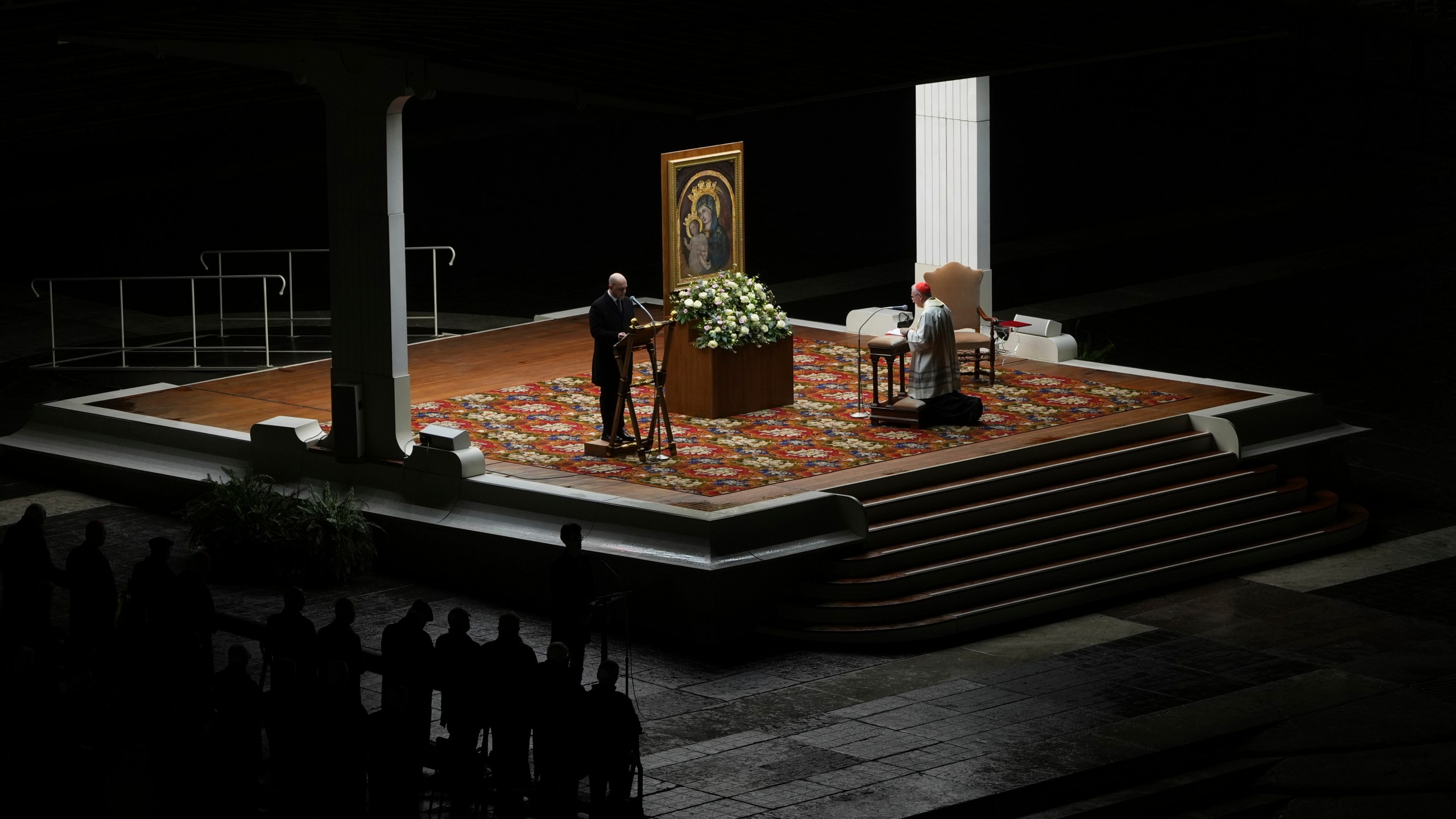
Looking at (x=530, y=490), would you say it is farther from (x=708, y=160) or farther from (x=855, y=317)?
(x=855, y=317)

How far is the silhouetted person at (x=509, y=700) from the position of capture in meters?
11.8

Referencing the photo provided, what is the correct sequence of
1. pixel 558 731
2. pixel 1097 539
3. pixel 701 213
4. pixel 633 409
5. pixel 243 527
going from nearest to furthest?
pixel 558 731, pixel 243 527, pixel 1097 539, pixel 633 409, pixel 701 213

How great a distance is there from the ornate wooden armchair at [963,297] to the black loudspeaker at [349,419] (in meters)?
5.28

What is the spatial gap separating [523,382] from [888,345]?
3.47 meters

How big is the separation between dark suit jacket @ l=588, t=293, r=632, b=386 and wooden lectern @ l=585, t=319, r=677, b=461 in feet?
0.23

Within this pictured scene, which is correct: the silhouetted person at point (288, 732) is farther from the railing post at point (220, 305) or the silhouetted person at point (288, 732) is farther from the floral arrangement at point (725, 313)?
the railing post at point (220, 305)

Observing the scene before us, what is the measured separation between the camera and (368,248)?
1662 cm

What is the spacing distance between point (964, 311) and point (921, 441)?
3042 millimetres

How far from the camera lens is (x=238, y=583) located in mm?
16062

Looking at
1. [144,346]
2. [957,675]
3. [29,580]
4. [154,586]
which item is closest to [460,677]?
[154,586]

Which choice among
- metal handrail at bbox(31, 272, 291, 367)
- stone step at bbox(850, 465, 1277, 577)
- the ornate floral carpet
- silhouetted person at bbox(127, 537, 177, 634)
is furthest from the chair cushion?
silhouetted person at bbox(127, 537, 177, 634)

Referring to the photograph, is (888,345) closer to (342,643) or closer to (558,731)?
(342,643)

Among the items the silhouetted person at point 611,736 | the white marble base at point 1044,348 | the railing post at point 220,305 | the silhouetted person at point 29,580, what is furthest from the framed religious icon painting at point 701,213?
the silhouetted person at point 611,736

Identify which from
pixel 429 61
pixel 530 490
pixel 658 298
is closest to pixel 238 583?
pixel 530 490
